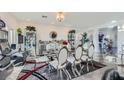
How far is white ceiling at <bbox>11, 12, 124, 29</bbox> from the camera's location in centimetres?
242

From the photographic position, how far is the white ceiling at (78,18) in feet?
7.93

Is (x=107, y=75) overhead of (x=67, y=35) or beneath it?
beneath

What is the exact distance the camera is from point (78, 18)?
2486mm

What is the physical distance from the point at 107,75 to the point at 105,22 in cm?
88

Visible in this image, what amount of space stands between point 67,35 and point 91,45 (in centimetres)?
43

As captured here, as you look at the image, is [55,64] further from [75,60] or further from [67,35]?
[67,35]

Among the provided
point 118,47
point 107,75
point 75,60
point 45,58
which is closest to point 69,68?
point 75,60

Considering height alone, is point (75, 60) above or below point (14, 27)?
A: below
